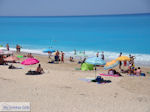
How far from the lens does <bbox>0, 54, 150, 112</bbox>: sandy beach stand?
26.7 ft

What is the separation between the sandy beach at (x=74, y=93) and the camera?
8.15 meters

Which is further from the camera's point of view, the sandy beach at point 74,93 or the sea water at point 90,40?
the sea water at point 90,40

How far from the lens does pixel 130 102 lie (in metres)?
8.84

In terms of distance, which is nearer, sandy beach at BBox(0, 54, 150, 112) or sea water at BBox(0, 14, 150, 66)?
sandy beach at BBox(0, 54, 150, 112)

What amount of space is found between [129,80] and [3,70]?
7.28 m

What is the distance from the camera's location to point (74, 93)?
9.75 metres

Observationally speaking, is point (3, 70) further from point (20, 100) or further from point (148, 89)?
point (148, 89)

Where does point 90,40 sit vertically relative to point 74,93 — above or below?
above

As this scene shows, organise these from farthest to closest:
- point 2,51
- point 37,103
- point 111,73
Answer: point 2,51 → point 111,73 → point 37,103

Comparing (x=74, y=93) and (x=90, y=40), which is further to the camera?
(x=90, y=40)

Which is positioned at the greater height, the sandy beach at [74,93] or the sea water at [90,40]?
the sea water at [90,40]

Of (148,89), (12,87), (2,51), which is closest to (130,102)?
(148,89)

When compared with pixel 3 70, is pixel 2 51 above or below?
above

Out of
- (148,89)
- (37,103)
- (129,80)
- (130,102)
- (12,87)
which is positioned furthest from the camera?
(129,80)
